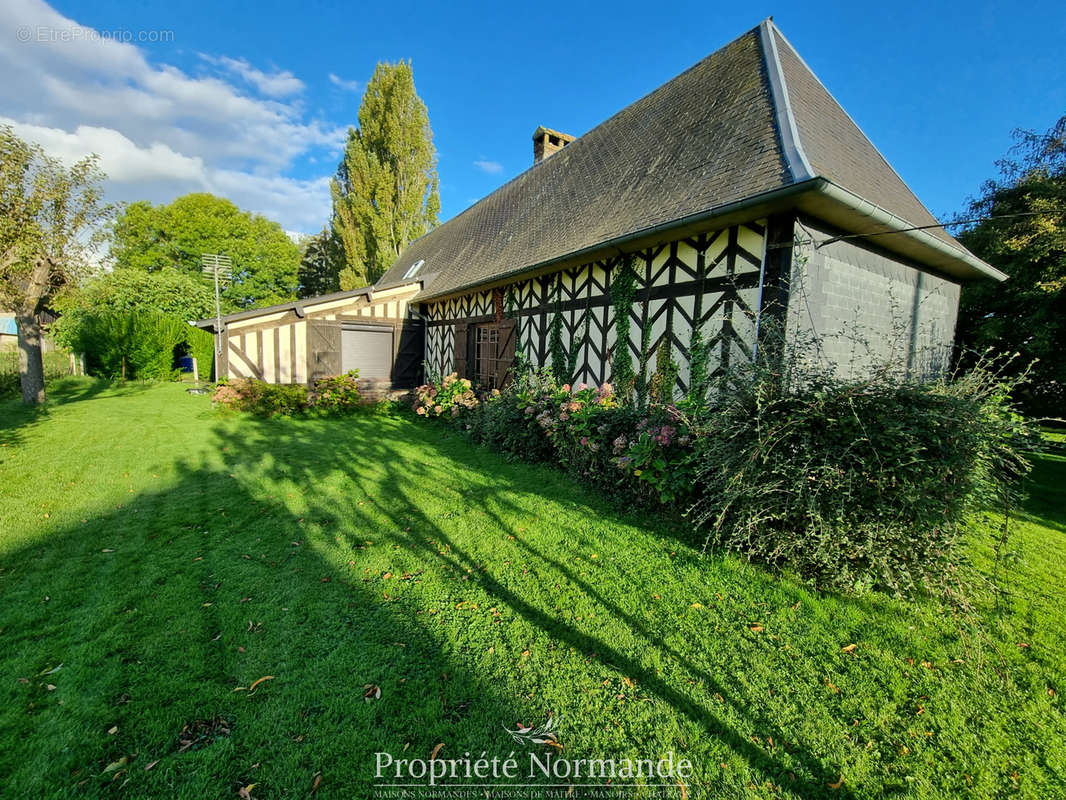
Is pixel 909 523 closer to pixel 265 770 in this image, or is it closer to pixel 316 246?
pixel 265 770

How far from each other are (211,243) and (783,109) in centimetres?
3037

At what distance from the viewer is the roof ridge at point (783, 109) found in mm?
3619

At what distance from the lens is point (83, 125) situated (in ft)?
26.5

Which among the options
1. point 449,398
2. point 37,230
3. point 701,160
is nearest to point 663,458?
point 701,160

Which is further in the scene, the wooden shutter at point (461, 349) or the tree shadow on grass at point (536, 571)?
the wooden shutter at point (461, 349)

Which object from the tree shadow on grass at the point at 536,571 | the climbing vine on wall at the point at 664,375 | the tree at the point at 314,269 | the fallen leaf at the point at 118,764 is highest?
the tree at the point at 314,269

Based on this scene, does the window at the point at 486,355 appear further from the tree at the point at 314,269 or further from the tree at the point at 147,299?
the tree at the point at 314,269

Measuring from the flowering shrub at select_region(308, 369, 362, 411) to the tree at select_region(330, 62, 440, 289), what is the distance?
36.6ft

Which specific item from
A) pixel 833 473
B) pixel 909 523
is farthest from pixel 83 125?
pixel 909 523

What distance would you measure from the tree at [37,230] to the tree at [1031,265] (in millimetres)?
14796

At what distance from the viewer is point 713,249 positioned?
4.43 meters

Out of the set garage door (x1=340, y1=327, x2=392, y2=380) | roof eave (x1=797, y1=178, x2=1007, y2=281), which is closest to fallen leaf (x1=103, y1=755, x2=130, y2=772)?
roof eave (x1=797, y1=178, x2=1007, y2=281)

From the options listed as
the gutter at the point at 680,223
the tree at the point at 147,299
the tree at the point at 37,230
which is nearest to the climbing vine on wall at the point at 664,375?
the gutter at the point at 680,223

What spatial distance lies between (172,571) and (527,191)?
388 inches
